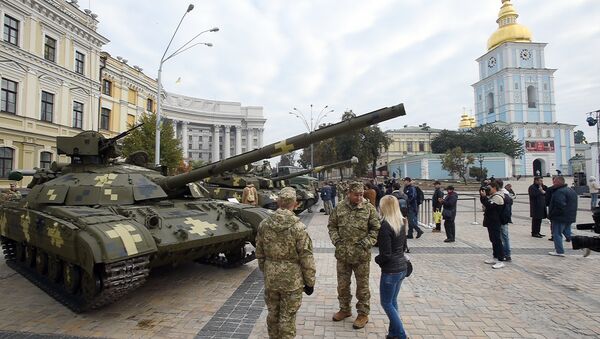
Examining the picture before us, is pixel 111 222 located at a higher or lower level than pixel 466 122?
lower

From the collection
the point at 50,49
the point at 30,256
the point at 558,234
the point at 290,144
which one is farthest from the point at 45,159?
the point at 558,234

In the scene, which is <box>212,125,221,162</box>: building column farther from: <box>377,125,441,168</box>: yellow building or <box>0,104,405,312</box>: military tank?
<box>0,104,405,312</box>: military tank

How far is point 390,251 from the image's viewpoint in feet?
13.5

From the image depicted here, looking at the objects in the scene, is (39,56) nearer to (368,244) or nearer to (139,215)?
(139,215)

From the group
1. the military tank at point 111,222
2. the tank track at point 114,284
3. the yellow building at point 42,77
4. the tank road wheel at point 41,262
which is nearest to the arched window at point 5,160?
the yellow building at point 42,77

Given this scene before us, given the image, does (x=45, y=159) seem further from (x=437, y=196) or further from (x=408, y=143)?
(x=408, y=143)

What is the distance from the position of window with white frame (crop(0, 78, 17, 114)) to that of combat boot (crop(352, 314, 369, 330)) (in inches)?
957

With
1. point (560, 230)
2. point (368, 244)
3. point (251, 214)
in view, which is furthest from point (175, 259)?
point (560, 230)

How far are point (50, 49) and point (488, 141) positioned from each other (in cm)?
5865

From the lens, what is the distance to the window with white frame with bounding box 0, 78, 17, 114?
69.8 feet

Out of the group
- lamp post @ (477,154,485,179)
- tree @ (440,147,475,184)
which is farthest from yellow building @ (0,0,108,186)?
lamp post @ (477,154,485,179)

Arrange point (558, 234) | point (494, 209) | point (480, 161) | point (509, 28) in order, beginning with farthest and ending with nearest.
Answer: point (509, 28) < point (480, 161) < point (558, 234) < point (494, 209)

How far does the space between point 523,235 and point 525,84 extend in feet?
216

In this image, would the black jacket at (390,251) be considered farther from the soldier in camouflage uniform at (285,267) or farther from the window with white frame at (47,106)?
the window with white frame at (47,106)
